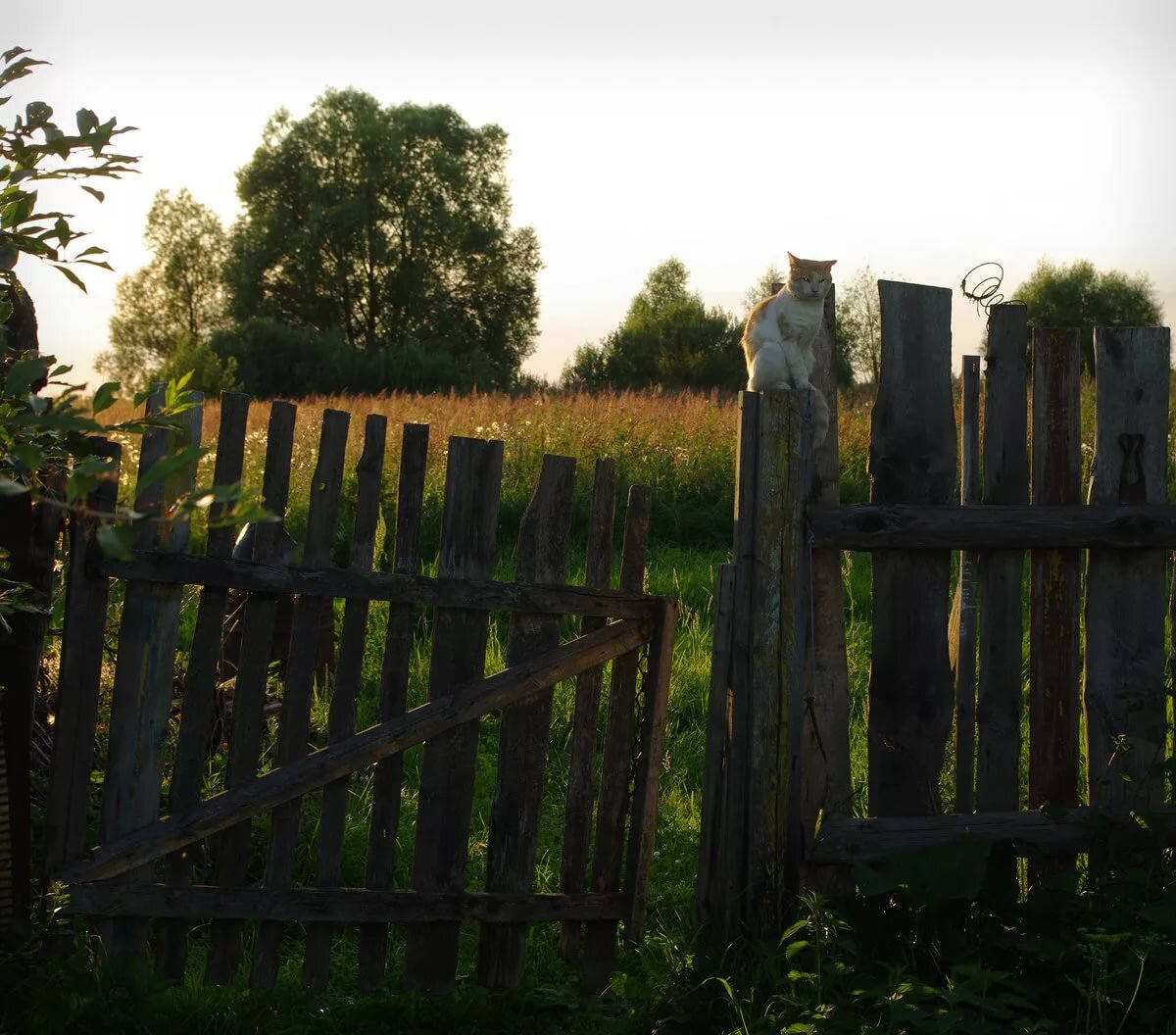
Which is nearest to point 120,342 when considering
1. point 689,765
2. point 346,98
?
point 346,98

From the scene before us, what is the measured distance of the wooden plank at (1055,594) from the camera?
4.12m

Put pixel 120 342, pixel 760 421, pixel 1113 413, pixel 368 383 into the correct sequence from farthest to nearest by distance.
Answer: pixel 120 342 < pixel 368 383 < pixel 1113 413 < pixel 760 421

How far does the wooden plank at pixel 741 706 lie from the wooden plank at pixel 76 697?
2.04 metres

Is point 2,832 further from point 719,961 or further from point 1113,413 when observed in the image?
point 1113,413

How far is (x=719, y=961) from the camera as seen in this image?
378 cm

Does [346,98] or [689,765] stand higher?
[346,98]

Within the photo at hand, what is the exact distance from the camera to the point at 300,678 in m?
3.80

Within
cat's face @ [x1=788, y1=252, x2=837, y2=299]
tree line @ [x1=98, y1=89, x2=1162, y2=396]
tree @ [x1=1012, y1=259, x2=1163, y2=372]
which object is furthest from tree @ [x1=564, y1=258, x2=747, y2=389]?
cat's face @ [x1=788, y1=252, x2=837, y2=299]

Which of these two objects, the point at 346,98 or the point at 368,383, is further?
the point at 346,98

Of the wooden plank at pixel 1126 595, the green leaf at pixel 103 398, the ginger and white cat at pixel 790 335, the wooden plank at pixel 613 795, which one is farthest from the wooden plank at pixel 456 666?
the wooden plank at pixel 1126 595

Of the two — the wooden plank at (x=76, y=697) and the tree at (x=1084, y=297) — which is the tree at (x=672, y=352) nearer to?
the tree at (x=1084, y=297)

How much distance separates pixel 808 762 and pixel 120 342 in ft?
149

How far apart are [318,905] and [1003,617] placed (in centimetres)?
253

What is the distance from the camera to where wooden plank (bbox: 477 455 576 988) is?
3926 millimetres
